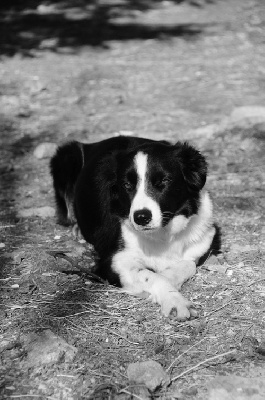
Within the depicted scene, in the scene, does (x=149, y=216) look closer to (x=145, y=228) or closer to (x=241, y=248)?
(x=145, y=228)

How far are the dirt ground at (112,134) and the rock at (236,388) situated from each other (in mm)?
43

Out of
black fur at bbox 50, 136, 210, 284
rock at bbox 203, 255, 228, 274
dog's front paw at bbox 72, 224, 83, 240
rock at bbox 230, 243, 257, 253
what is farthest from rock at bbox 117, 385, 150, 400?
dog's front paw at bbox 72, 224, 83, 240

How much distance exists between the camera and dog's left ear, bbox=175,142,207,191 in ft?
13.6

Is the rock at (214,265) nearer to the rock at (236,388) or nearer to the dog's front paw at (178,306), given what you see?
the dog's front paw at (178,306)

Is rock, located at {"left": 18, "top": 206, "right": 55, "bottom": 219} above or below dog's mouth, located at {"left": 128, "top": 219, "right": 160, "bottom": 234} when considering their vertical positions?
below

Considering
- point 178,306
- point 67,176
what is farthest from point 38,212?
point 178,306

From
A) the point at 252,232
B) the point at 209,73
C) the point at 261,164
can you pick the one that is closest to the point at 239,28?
A: the point at 209,73

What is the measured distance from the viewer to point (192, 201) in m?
4.24

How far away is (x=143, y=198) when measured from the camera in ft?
12.7

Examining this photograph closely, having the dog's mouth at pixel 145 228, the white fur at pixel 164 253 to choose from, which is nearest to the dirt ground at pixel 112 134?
the white fur at pixel 164 253

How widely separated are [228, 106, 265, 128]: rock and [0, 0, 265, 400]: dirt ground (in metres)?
0.17

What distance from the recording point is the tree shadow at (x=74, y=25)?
1209 cm

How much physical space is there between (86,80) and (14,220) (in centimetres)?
505

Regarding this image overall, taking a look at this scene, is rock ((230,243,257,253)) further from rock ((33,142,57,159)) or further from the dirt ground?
rock ((33,142,57,159))
